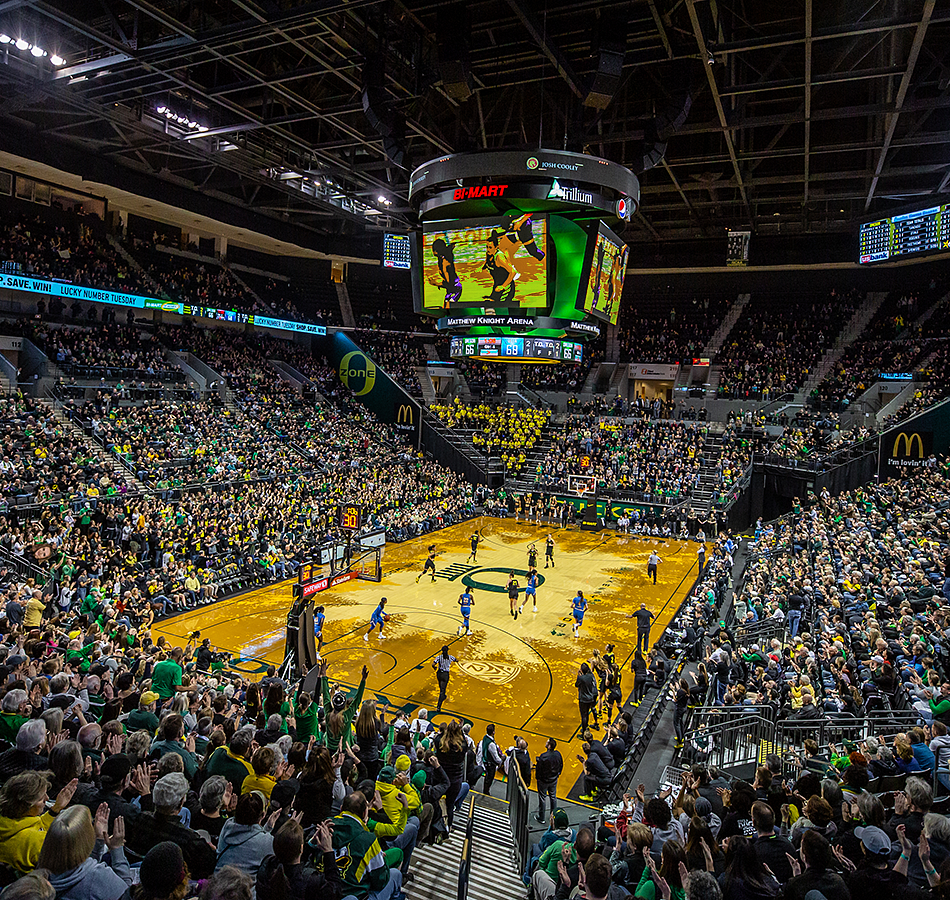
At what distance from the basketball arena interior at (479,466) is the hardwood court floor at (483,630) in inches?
6.9

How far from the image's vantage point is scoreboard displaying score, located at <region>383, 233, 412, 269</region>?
41375 millimetres

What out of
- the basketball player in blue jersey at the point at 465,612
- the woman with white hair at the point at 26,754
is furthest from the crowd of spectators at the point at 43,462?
the woman with white hair at the point at 26,754

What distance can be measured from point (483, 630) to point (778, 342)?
33.7m

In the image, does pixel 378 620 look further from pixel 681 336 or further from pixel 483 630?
pixel 681 336

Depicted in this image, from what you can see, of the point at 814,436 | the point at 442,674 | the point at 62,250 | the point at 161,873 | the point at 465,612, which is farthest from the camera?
Result: the point at 814,436

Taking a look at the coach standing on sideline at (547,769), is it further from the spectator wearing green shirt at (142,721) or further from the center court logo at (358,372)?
the center court logo at (358,372)

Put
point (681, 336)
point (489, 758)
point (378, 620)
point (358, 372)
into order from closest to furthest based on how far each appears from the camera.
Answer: point (489, 758)
point (378, 620)
point (681, 336)
point (358, 372)

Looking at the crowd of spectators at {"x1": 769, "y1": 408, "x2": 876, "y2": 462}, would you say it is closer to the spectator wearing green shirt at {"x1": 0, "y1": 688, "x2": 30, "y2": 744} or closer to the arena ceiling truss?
the arena ceiling truss

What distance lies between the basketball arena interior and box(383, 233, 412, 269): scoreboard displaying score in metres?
0.19

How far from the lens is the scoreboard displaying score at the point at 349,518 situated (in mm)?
26859

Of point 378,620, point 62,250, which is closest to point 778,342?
point 378,620

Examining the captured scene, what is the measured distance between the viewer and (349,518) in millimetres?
26812

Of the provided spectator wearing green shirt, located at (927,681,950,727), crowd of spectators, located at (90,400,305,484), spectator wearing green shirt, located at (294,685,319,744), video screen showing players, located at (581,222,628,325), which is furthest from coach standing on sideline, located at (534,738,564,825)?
crowd of spectators, located at (90,400,305,484)

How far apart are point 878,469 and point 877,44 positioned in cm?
1895
